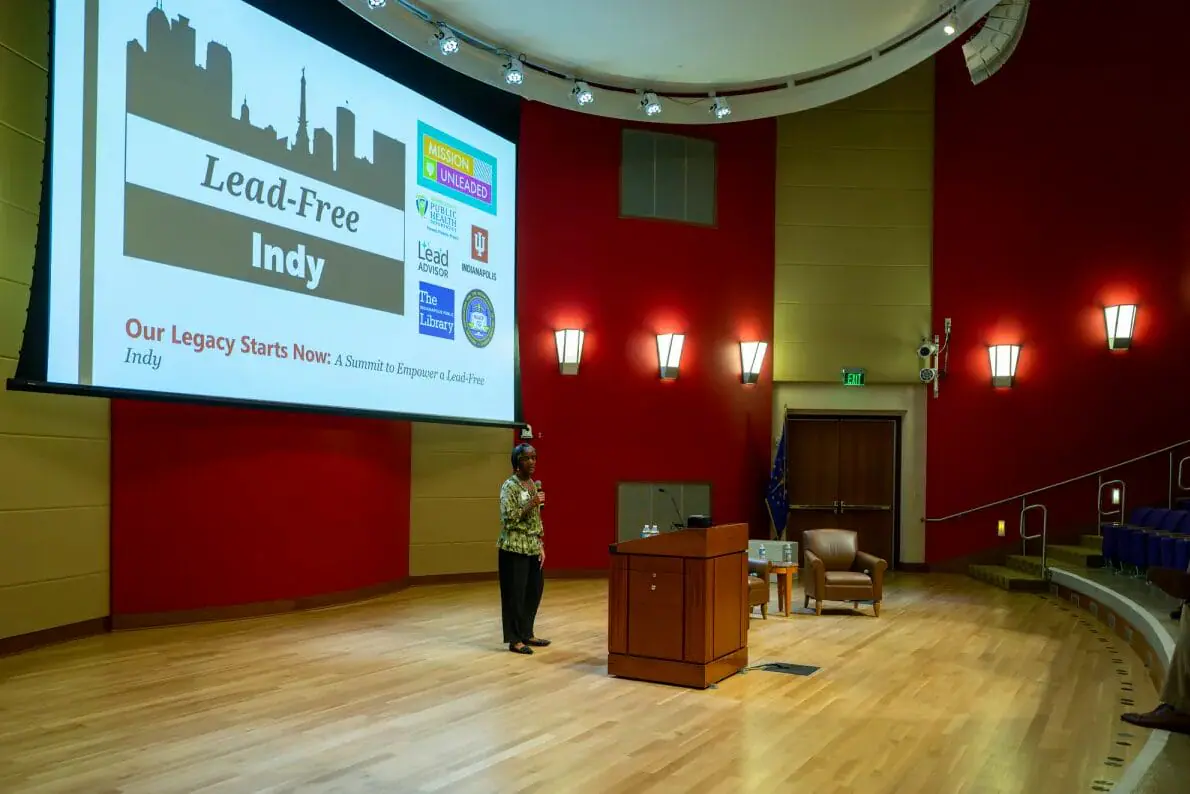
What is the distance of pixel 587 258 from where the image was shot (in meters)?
10.4

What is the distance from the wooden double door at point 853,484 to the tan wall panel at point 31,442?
7.47 m

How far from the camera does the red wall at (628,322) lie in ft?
33.5

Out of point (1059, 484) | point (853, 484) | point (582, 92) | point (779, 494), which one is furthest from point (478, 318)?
point (1059, 484)

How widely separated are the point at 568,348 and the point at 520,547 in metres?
4.36

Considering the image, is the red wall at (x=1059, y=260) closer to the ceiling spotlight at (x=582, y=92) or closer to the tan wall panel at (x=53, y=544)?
the ceiling spotlight at (x=582, y=92)

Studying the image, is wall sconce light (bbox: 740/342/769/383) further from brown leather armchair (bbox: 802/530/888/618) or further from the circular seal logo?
the circular seal logo

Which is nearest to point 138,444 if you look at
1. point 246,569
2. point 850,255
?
point 246,569

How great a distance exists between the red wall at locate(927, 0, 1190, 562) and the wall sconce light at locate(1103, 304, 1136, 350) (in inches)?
5.7

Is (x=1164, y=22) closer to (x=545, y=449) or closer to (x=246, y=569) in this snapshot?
(x=545, y=449)

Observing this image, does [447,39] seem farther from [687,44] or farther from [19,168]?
[19,168]

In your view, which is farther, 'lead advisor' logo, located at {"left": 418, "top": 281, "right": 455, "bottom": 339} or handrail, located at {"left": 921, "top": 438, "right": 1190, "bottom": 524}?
handrail, located at {"left": 921, "top": 438, "right": 1190, "bottom": 524}

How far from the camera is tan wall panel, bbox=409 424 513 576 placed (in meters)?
9.38

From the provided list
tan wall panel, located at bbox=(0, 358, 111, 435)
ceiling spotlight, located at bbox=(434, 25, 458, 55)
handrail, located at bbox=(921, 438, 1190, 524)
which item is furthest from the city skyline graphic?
handrail, located at bbox=(921, 438, 1190, 524)

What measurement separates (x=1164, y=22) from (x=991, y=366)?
4110mm
